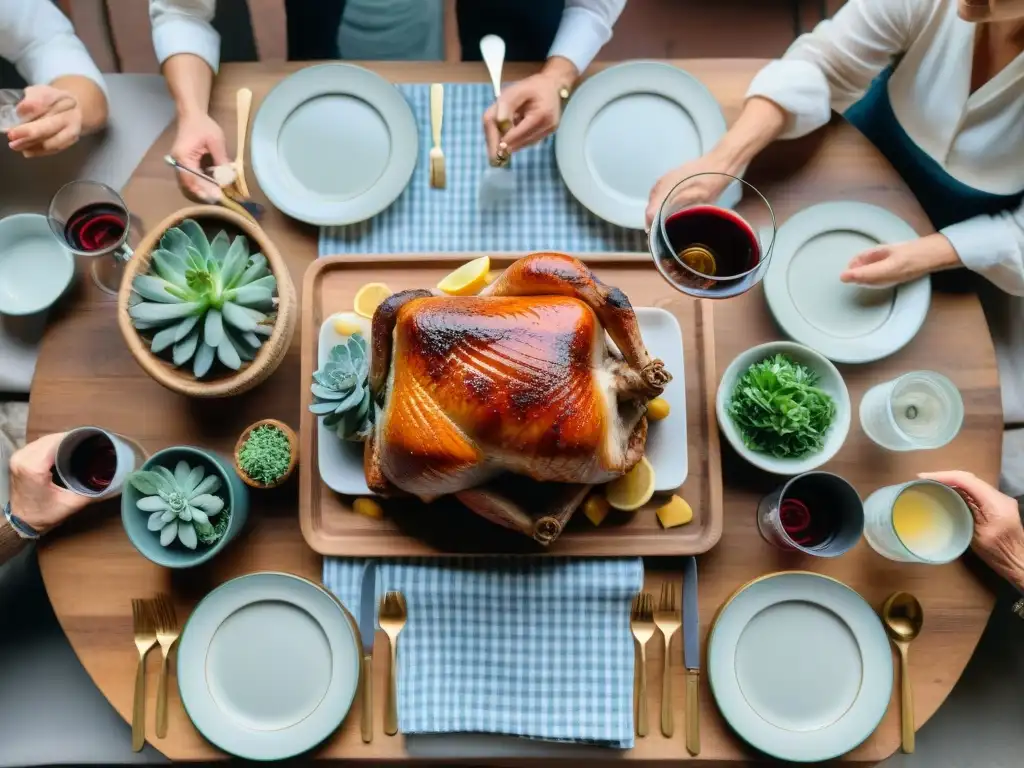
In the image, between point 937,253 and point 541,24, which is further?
point 541,24

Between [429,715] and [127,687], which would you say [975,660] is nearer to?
[429,715]

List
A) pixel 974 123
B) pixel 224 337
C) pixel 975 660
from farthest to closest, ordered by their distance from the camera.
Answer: pixel 975 660 → pixel 974 123 → pixel 224 337

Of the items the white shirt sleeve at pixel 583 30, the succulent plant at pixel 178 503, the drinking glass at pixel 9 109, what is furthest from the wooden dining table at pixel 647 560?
the white shirt sleeve at pixel 583 30

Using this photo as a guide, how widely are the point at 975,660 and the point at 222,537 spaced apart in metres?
1.37

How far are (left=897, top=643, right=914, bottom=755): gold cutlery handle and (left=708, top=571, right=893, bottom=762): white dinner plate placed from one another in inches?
1.1

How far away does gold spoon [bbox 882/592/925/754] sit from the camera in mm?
1133

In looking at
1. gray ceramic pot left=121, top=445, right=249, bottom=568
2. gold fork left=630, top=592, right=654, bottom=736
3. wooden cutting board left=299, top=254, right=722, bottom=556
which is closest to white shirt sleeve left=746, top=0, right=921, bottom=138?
wooden cutting board left=299, top=254, right=722, bottom=556

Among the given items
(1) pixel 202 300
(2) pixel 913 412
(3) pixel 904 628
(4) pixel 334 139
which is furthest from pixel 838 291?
(1) pixel 202 300

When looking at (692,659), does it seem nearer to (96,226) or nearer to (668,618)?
(668,618)

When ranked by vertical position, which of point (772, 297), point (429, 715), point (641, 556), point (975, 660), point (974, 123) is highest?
point (974, 123)

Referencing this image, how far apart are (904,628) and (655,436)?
490 mm

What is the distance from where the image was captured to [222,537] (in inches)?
43.1

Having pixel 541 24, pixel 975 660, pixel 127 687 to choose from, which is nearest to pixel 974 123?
pixel 541 24

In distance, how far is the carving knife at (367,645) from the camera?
3.73 ft
